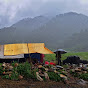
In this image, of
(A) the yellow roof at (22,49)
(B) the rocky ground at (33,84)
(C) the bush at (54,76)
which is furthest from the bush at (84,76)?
(A) the yellow roof at (22,49)

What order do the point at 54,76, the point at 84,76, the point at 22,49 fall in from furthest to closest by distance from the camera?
1. the point at 22,49
2. the point at 84,76
3. the point at 54,76

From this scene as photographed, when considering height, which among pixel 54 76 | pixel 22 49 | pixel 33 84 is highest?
pixel 22 49

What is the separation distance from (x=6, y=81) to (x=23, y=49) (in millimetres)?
7580

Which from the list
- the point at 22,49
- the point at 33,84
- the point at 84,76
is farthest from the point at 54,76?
the point at 22,49

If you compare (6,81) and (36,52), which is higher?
(36,52)

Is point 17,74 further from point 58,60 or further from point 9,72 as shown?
point 58,60

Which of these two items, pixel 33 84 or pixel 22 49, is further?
pixel 22 49

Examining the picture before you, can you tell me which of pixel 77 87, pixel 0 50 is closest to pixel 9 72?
pixel 77 87

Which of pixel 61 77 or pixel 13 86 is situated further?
pixel 61 77

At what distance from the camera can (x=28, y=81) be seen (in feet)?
19.2

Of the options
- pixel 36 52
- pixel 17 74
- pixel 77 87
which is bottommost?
pixel 77 87

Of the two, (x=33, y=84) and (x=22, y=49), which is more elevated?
(x=22, y=49)

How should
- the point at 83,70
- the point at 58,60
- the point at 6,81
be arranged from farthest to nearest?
the point at 58,60 < the point at 83,70 < the point at 6,81

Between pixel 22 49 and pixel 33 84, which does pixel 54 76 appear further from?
pixel 22 49
